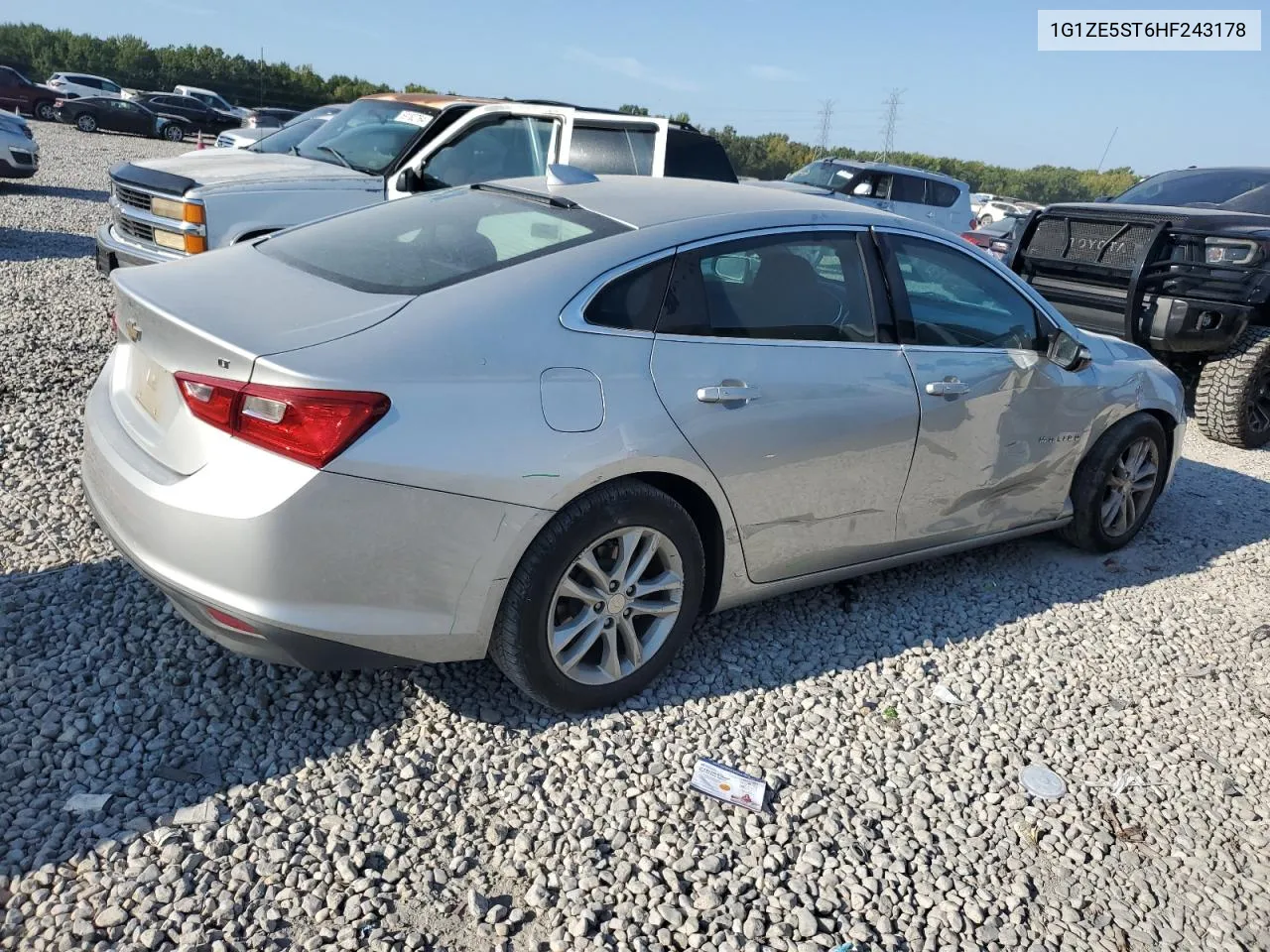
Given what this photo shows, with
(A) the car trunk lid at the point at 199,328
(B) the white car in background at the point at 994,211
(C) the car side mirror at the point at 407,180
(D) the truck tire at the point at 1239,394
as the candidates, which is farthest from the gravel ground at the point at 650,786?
(B) the white car in background at the point at 994,211

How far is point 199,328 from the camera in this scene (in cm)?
268

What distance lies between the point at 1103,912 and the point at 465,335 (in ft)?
7.66

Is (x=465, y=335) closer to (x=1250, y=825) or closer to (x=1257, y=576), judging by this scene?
(x=1250, y=825)

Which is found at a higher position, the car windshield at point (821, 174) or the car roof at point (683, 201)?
the car roof at point (683, 201)

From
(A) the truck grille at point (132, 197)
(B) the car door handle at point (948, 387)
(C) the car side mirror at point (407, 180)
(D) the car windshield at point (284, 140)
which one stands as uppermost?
(D) the car windshield at point (284, 140)

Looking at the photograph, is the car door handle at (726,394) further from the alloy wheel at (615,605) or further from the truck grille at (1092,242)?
the truck grille at (1092,242)

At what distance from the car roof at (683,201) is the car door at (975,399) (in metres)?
0.25

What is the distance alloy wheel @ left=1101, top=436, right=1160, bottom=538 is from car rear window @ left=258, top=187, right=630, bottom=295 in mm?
3068

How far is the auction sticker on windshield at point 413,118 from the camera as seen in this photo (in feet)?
26.6

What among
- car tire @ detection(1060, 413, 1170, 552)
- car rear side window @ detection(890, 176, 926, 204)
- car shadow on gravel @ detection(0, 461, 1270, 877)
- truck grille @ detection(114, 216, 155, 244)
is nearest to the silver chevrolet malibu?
car shadow on gravel @ detection(0, 461, 1270, 877)

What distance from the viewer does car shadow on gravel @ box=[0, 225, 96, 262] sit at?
9945 millimetres

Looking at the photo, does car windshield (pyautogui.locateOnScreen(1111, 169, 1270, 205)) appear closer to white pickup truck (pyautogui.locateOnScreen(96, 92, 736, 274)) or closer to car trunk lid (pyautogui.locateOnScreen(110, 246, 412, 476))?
white pickup truck (pyautogui.locateOnScreen(96, 92, 736, 274))

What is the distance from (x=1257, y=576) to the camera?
5.14 meters

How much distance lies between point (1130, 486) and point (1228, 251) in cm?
374
